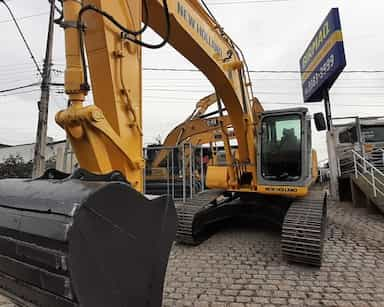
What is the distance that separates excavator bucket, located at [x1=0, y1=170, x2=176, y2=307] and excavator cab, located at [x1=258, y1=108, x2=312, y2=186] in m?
3.59

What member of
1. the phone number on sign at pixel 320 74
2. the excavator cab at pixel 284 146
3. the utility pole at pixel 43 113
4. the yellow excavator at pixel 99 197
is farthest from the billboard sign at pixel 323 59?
the utility pole at pixel 43 113

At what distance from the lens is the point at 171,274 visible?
3.61m

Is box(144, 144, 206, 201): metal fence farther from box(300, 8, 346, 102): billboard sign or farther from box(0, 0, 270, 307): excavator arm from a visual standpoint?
box(0, 0, 270, 307): excavator arm

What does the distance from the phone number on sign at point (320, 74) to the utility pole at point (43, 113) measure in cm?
1043

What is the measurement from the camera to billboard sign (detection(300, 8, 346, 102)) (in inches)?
414

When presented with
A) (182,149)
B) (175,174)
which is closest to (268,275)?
(182,149)

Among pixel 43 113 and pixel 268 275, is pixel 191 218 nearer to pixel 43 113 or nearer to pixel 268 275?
pixel 268 275

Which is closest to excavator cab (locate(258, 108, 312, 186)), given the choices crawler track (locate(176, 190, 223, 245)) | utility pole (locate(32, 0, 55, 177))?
crawler track (locate(176, 190, 223, 245))

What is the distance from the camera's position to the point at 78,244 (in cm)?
128

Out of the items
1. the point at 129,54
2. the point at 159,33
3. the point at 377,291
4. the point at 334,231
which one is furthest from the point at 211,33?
the point at 334,231

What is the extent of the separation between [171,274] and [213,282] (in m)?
0.58

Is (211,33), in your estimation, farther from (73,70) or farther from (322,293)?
(322,293)

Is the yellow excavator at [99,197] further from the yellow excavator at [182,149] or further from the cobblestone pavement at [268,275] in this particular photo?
the yellow excavator at [182,149]

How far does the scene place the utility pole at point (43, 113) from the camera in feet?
33.8
